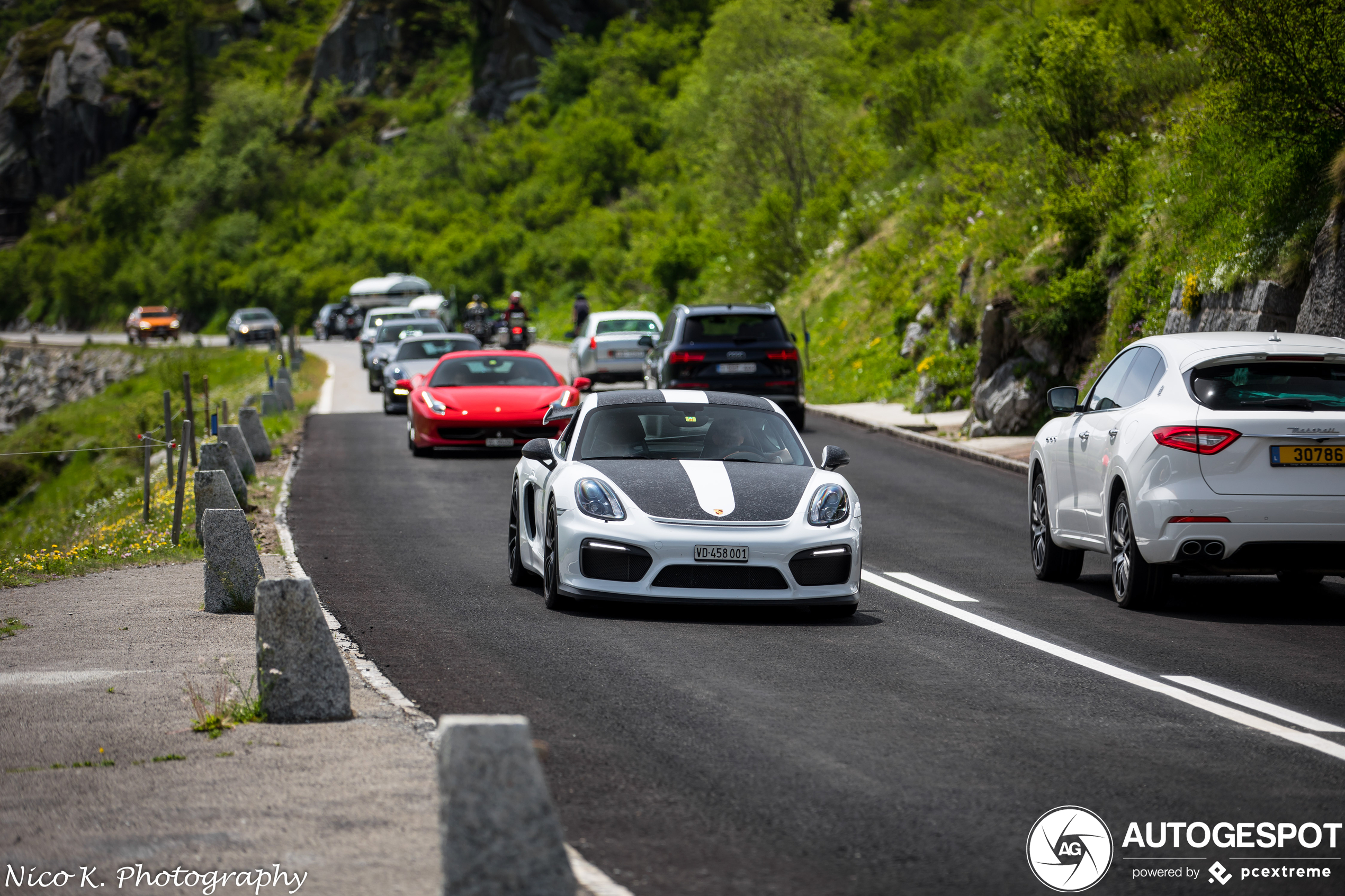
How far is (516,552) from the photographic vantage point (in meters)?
11.7

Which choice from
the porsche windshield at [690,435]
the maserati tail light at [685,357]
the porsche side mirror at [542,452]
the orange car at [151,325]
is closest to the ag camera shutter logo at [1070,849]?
the porsche windshield at [690,435]

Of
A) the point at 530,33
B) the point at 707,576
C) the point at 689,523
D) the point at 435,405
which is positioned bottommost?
the point at 435,405

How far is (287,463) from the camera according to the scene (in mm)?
22656

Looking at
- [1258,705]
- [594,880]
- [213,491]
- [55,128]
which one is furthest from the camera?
[55,128]

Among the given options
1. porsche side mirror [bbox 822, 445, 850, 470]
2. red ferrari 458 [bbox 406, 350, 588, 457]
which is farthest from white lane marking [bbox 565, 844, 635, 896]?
red ferrari 458 [bbox 406, 350, 588, 457]

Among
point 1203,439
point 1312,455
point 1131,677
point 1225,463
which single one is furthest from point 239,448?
point 1131,677

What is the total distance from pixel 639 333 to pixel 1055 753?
2883 centimetres

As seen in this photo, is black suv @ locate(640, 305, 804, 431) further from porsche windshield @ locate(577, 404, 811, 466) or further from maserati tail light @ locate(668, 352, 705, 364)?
porsche windshield @ locate(577, 404, 811, 466)

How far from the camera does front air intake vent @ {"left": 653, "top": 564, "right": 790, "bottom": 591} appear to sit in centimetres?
989

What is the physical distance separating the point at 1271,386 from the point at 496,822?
25.2ft

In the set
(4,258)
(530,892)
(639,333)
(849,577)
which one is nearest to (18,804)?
(530,892)

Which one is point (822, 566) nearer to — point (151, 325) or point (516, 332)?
point (516, 332)

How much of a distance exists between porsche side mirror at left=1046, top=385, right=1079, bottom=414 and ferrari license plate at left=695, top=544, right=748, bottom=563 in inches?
115

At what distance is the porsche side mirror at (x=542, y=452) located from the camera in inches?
433
